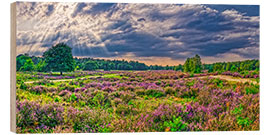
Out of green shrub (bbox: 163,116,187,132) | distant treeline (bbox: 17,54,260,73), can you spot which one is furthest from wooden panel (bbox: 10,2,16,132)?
green shrub (bbox: 163,116,187,132)

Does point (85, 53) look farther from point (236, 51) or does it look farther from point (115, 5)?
point (236, 51)

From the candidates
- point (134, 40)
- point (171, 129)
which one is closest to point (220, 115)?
point (171, 129)

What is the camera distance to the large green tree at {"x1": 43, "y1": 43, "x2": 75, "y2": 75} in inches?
295

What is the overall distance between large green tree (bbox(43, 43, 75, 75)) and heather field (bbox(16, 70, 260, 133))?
193mm

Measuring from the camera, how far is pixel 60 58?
25.2 feet

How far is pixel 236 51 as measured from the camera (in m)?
8.05

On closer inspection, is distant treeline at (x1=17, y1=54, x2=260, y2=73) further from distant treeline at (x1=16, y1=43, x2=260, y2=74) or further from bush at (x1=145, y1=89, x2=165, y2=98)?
bush at (x1=145, y1=89, x2=165, y2=98)

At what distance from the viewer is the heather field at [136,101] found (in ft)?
22.1

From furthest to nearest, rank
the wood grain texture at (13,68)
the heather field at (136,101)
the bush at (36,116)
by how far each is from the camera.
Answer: the wood grain texture at (13,68), the heather field at (136,101), the bush at (36,116)

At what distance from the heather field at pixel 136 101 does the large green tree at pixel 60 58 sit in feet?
0.63

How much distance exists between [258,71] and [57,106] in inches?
250

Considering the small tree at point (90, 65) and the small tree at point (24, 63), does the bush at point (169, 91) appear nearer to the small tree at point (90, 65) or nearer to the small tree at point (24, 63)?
the small tree at point (90, 65)

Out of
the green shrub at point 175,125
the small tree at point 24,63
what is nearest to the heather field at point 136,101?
the green shrub at point 175,125

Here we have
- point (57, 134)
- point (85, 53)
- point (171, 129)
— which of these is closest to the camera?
point (57, 134)
